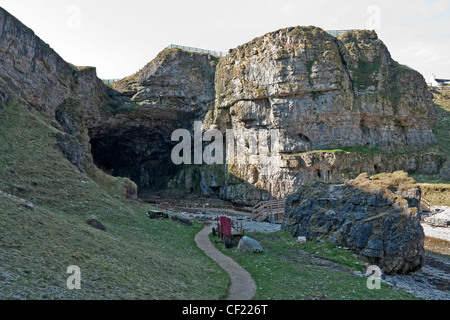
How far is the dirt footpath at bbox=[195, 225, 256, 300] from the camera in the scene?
14.6 m

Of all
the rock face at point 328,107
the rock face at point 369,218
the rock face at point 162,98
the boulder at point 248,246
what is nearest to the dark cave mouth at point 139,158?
the rock face at point 162,98

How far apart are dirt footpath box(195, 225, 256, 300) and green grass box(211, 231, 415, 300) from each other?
1.43ft

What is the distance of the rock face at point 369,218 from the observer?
2472 cm

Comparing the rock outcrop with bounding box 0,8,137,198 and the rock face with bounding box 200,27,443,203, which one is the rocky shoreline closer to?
the rock face with bounding box 200,27,443,203

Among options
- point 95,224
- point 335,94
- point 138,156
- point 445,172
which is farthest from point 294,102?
point 95,224

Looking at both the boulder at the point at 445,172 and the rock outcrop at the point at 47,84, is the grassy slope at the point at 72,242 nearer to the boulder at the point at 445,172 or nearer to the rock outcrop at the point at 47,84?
the rock outcrop at the point at 47,84

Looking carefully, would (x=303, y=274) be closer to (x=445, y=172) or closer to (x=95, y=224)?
(x=95, y=224)

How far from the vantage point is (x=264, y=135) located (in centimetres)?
6800

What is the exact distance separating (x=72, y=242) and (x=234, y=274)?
8.86 metres

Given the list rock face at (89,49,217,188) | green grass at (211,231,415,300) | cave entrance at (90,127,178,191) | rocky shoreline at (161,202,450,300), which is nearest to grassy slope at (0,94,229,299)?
green grass at (211,231,415,300)

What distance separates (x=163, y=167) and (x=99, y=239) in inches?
3020

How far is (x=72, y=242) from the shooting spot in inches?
619

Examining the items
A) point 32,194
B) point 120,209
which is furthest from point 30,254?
point 120,209

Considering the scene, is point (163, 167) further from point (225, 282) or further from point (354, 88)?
point (225, 282)
